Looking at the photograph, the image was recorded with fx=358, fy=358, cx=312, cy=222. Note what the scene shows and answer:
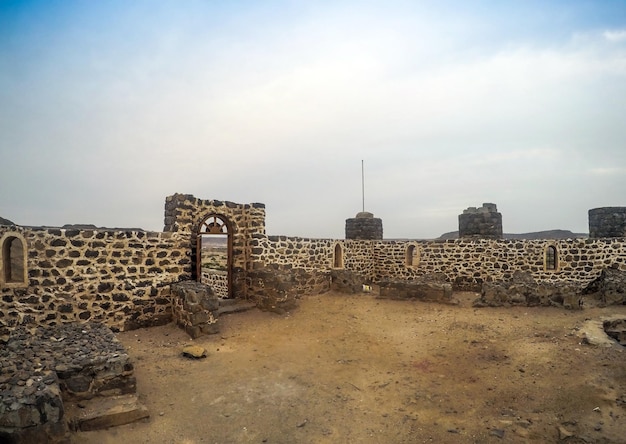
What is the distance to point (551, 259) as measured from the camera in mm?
15875

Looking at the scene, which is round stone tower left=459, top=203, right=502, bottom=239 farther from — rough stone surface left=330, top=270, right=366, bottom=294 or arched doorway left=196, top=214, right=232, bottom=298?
arched doorway left=196, top=214, right=232, bottom=298

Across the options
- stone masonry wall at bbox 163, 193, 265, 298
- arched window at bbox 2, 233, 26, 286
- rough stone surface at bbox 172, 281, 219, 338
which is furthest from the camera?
stone masonry wall at bbox 163, 193, 265, 298

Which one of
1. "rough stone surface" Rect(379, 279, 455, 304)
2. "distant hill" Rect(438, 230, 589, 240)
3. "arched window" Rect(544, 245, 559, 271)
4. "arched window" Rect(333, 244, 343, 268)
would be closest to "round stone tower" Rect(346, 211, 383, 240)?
"arched window" Rect(333, 244, 343, 268)

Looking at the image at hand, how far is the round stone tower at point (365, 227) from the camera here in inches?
733

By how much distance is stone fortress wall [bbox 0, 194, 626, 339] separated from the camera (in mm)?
8141

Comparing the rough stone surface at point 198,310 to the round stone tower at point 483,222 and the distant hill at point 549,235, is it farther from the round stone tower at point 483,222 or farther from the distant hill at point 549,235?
the distant hill at point 549,235

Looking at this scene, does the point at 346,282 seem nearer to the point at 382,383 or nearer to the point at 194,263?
the point at 194,263

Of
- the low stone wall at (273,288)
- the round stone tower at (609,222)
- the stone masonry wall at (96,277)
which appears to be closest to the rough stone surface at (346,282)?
the low stone wall at (273,288)

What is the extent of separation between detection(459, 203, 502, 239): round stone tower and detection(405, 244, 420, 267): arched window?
2.58m

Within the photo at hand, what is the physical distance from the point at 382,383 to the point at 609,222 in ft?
55.9

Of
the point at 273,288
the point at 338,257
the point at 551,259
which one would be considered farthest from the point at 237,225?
the point at 551,259

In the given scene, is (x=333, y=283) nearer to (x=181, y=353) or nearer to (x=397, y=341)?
(x=397, y=341)

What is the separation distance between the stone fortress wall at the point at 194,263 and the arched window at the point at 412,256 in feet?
0.16

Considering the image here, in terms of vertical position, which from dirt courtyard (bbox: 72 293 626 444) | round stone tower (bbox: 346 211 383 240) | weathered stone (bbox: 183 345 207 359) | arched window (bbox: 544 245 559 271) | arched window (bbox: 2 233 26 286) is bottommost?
dirt courtyard (bbox: 72 293 626 444)
